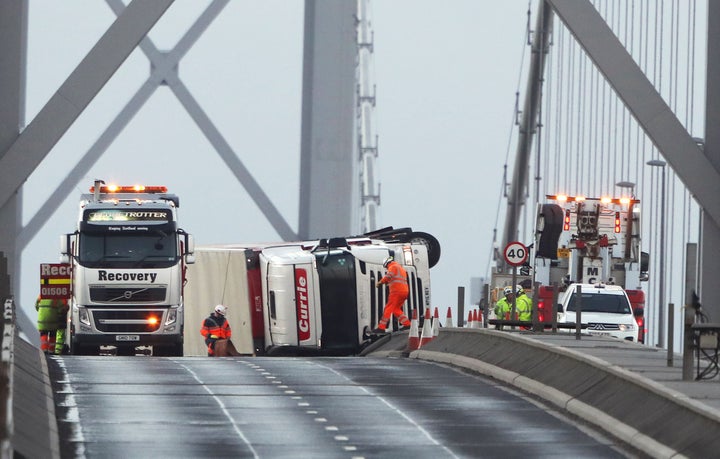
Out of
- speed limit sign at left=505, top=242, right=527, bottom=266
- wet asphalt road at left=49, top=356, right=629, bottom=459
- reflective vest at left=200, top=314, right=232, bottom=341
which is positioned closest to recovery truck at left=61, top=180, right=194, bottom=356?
reflective vest at left=200, top=314, right=232, bottom=341

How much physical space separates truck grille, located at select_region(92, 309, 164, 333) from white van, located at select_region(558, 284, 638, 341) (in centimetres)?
939

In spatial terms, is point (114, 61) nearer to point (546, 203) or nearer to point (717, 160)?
point (717, 160)

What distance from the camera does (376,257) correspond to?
1355 inches

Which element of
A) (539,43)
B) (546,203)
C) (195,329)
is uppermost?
(539,43)

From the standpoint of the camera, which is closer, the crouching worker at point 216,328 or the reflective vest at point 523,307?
the crouching worker at point 216,328

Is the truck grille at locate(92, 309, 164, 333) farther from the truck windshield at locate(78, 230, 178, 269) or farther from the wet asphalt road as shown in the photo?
the wet asphalt road

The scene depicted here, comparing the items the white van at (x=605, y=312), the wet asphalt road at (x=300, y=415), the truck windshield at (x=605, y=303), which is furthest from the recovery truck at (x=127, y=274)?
the wet asphalt road at (x=300, y=415)

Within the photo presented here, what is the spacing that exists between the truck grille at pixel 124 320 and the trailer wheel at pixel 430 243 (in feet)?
19.9

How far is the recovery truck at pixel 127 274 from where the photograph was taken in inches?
1271

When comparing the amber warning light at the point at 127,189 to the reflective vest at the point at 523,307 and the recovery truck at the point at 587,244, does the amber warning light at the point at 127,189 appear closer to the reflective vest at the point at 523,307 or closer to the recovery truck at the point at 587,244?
the reflective vest at the point at 523,307

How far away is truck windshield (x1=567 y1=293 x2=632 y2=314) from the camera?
39.1m

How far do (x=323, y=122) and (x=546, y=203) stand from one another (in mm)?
6155

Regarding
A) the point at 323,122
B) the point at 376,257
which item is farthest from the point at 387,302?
the point at 323,122

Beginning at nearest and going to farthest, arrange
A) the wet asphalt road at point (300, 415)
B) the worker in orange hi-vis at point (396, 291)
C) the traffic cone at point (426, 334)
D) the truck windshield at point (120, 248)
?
the wet asphalt road at point (300, 415) < the traffic cone at point (426, 334) < the truck windshield at point (120, 248) < the worker in orange hi-vis at point (396, 291)
